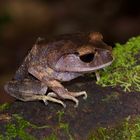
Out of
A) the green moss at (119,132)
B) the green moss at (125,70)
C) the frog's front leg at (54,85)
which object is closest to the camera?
the green moss at (119,132)

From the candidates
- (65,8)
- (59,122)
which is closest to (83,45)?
(59,122)

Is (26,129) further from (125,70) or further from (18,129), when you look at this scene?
(125,70)

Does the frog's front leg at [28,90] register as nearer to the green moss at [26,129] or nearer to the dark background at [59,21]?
the green moss at [26,129]

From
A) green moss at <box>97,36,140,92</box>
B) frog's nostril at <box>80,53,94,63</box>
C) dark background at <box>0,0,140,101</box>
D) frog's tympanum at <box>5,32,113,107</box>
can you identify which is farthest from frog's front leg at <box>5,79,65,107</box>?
dark background at <box>0,0,140,101</box>

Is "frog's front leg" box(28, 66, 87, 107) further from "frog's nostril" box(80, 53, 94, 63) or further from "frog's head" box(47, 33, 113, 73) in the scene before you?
"frog's nostril" box(80, 53, 94, 63)

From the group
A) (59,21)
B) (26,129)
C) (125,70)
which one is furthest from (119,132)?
(59,21)

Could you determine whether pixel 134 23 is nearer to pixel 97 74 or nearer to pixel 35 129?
pixel 97 74

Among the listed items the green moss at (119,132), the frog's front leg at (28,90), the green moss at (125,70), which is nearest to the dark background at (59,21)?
the green moss at (125,70)
